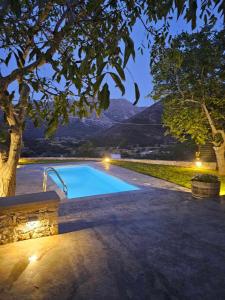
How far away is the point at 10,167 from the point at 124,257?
3026mm

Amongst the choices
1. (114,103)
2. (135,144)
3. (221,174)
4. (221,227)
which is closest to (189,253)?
(221,227)

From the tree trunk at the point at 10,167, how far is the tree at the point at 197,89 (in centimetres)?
878

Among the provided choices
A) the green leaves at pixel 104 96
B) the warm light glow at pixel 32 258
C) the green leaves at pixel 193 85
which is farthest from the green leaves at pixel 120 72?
the green leaves at pixel 193 85

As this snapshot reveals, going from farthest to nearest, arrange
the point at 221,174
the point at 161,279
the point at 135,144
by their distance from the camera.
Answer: the point at 135,144 < the point at 221,174 < the point at 161,279

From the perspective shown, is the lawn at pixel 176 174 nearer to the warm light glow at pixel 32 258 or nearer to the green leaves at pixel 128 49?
the warm light glow at pixel 32 258

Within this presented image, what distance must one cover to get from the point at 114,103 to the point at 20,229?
79.3 m

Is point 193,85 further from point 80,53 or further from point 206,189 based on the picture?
point 80,53

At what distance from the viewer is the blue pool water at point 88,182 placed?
10.1 meters

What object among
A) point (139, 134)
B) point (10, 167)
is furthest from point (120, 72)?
point (139, 134)

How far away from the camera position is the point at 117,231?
468 cm

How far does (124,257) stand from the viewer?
3656 mm

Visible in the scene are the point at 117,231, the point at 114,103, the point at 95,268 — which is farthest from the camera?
the point at 114,103

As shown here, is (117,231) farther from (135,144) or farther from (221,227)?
(135,144)

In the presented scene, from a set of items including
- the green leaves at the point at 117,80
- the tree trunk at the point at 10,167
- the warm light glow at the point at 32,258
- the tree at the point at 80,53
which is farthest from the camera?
the tree trunk at the point at 10,167
